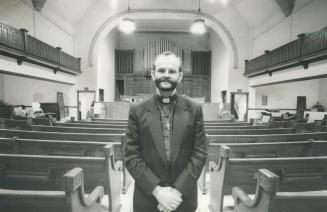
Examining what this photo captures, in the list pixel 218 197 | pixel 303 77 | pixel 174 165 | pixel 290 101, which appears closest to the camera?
pixel 174 165

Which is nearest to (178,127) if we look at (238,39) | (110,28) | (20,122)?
(20,122)

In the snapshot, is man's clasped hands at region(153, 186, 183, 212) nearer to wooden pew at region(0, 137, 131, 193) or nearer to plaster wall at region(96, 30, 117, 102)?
wooden pew at region(0, 137, 131, 193)

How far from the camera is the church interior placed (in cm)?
181

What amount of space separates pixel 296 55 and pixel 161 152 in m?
7.38

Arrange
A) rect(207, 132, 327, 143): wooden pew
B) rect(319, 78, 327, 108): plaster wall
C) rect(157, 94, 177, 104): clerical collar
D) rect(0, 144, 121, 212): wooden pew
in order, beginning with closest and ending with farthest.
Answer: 1. rect(157, 94, 177, 104): clerical collar
2. rect(0, 144, 121, 212): wooden pew
3. rect(207, 132, 327, 143): wooden pew
4. rect(319, 78, 327, 108): plaster wall

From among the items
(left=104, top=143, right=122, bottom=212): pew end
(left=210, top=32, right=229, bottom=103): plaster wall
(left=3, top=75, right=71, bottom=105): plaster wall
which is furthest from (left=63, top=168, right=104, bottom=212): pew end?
(left=3, top=75, right=71, bottom=105): plaster wall

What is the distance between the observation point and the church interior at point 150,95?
181 cm

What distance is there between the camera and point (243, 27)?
10.8 meters

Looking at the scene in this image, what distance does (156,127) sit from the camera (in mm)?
1459

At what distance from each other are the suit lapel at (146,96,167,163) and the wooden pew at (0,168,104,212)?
1.62ft

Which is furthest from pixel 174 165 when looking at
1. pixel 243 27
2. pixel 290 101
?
pixel 290 101

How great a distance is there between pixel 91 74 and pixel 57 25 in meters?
2.48

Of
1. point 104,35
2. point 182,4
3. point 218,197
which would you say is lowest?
point 218,197

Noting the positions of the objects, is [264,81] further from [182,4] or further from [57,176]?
[57,176]
